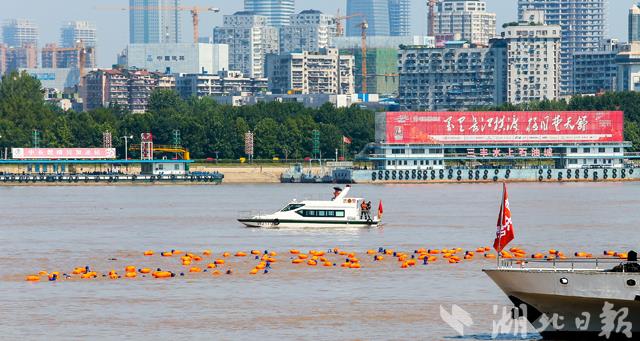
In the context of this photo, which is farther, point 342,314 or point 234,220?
point 234,220

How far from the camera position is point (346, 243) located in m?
94.4

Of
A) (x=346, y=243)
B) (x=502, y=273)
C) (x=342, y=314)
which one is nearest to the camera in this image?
(x=502, y=273)

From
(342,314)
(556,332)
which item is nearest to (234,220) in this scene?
(342,314)

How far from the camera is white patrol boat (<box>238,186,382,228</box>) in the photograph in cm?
10356

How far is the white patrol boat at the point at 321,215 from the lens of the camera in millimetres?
103562

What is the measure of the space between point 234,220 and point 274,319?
61.9 m

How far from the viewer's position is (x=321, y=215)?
104 metres

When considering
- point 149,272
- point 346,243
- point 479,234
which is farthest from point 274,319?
point 479,234

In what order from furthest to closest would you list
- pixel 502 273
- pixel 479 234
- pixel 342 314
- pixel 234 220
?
pixel 234 220 → pixel 479 234 → pixel 342 314 → pixel 502 273

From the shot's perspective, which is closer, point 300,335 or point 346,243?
point 300,335

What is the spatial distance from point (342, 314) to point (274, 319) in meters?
2.73

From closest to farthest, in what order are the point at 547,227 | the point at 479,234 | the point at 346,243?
1. the point at 346,243
2. the point at 479,234
3. the point at 547,227

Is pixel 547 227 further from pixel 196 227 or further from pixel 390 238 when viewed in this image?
pixel 196 227

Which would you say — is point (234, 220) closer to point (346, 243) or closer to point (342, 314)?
point (346, 243)
